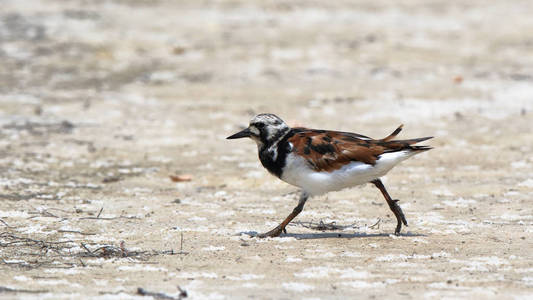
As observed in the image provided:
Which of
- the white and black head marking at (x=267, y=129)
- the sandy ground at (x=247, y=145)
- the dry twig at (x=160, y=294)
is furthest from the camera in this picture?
the white and black head marking at (x=267, y=129)

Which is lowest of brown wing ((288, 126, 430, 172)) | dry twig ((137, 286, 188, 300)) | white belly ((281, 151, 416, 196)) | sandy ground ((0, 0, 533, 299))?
sandy ground ((0, 0, 533, 299))

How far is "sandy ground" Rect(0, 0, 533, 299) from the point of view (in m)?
5.90

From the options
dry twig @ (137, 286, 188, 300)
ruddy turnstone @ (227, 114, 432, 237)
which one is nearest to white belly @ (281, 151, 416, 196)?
ruddy turnstone @ (227, 114, 432, 237)

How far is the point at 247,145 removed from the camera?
1123 centimetres

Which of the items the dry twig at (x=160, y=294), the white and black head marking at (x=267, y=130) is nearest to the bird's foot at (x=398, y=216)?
the white and black head marking at (x=267, y=130)

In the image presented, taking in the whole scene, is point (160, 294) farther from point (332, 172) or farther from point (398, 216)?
point (398, 216)

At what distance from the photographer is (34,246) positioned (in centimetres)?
651

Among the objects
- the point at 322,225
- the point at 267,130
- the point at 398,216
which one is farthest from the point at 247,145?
the point at 398,216

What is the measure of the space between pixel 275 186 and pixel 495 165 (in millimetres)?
2756

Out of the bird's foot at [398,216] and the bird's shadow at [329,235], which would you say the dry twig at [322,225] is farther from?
the bird's foot at [398,216]

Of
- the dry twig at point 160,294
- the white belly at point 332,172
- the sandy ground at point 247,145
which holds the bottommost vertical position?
the sandy ground at point 247,145

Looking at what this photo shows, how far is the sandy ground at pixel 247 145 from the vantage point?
5.90 meters

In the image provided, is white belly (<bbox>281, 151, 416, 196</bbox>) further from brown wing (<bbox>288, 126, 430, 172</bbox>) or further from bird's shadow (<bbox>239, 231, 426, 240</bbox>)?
bird's shadow (<bbox>239, 231, 426, 240</bbox>)

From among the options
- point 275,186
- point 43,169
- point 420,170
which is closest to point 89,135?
point 43,169
